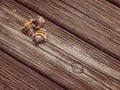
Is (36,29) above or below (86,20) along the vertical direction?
below

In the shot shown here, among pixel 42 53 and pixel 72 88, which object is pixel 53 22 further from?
pixel 72 88

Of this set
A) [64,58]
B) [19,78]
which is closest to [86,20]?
[64,58]

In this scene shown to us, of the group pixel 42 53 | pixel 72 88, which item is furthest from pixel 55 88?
pixel 42 53

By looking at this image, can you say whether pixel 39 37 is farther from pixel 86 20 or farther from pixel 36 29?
pixel 86 20

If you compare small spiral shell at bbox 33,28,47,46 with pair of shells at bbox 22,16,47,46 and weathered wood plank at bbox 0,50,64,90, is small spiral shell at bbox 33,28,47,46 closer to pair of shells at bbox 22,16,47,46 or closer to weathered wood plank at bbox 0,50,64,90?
pair of shells at bbox 22,16,47,46

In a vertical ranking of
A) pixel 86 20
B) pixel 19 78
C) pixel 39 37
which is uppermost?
pixel 86 20

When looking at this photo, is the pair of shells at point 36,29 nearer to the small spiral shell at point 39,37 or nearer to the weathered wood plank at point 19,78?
the small spiral shell at point 39,37

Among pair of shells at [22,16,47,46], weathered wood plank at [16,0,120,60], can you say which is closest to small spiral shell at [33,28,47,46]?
pair of shells at [22,16,47,46]

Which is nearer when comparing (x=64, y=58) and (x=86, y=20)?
(x=64, y=58)
